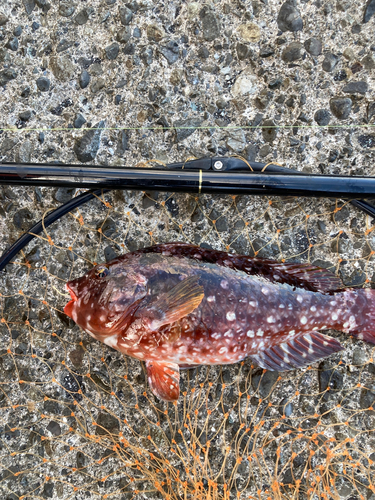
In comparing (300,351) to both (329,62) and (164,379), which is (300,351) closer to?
(164,379)

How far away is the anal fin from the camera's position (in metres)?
2.08

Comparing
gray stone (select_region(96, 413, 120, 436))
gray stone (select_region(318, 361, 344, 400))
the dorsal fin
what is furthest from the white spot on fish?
gray stone (select_region(318, 361, 344, 400))

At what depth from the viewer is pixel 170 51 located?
2293 mm

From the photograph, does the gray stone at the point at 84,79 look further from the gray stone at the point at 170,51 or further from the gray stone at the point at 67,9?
the gray stone at the point at 170,51

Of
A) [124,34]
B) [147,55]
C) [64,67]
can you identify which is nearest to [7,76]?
[64,67]

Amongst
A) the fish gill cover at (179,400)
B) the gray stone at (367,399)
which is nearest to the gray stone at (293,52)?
the fish gill cover at (179,400)

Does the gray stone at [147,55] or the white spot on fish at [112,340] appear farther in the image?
the gray stone at [147,55]

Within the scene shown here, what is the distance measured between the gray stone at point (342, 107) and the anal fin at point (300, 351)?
1325mm

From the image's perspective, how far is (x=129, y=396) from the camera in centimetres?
224

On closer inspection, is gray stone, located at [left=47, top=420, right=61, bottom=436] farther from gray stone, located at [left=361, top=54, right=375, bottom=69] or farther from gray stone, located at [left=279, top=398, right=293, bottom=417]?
gray stone, located at [left=361, top=54, right=375, bottom=69]

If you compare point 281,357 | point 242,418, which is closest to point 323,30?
point 281,357

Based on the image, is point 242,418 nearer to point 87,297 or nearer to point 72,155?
point 87,297

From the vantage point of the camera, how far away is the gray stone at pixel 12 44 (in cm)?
235

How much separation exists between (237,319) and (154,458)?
989 millimetres
